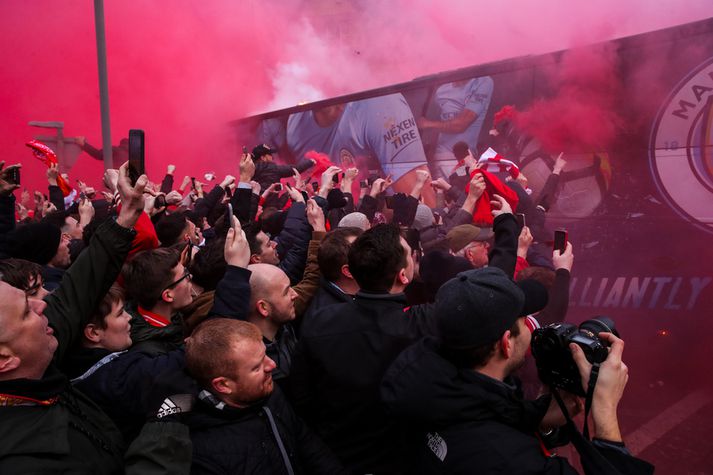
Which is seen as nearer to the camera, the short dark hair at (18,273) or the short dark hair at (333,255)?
the short dark hair at (18,273)

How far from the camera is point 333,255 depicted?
2.50 meters

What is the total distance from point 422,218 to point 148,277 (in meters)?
2.57

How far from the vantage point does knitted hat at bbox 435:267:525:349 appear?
148cm

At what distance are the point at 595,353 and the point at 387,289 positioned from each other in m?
0.86

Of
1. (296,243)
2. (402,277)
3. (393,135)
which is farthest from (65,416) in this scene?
(393,135)

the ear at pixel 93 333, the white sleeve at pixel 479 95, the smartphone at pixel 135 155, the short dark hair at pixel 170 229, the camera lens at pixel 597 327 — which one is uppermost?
the white sleeve at pixel 479 95

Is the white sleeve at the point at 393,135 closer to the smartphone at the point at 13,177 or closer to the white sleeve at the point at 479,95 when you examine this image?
the white sleeve at the point at 479,95

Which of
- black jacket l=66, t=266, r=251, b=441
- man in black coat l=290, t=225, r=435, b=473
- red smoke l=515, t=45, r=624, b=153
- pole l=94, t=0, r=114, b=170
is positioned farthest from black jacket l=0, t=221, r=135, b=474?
pole l=94, t=0, r=114, b=170

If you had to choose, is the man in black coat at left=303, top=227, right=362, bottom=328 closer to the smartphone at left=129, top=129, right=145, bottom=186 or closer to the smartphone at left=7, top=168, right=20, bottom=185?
the smartphone at left=129, top=129, right=145, bottom=186

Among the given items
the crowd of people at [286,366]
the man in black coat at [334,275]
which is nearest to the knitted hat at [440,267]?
the crowd of people at [286,366]

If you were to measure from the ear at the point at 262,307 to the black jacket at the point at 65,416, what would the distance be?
22.4 inches

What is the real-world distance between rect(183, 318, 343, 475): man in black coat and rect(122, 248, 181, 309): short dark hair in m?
0.81

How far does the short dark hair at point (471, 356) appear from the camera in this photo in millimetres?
1506

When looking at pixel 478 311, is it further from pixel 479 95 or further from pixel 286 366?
A: pixel 479 95
